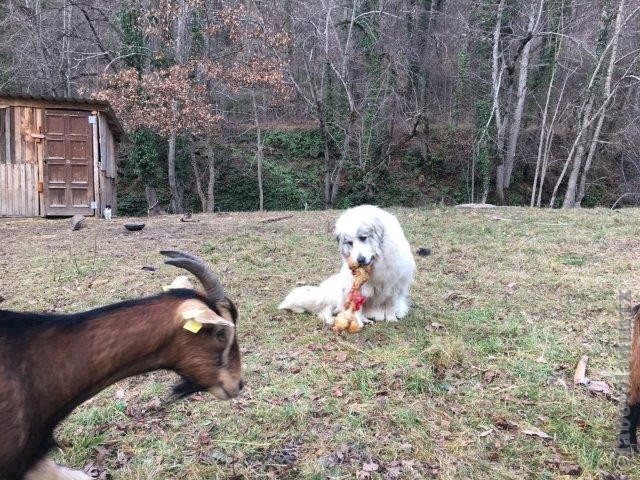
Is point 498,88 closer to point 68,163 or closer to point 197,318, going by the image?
point 68,163

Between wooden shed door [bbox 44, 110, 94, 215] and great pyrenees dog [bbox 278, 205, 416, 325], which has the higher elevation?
wooden shed door [bbox 44, 110, 94, 215]

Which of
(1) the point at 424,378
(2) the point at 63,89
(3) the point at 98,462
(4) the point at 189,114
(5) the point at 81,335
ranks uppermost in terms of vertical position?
(2) the point at 63,89

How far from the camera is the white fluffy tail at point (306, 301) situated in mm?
6363

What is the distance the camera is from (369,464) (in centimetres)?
348

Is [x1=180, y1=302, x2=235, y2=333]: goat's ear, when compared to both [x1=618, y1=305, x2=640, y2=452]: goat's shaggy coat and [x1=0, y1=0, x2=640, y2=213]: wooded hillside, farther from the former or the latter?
[x1=0, y1=0, x2=640, y2=213]: wooded hillside

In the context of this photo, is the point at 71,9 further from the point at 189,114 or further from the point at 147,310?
the point at 147,310

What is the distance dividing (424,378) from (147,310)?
2.61 metres

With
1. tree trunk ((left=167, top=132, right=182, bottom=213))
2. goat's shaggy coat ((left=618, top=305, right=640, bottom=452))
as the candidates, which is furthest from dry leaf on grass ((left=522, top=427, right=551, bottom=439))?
tree trunk ((left=167, top=132, right=182, bottom=213))

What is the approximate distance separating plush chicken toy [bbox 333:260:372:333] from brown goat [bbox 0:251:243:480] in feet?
9.21

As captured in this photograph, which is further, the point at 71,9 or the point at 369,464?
the point at 71,9

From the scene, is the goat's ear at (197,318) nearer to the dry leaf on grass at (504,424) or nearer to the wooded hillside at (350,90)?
the dry leaf on grass at (504,424)

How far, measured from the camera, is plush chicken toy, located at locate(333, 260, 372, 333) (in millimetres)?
5836

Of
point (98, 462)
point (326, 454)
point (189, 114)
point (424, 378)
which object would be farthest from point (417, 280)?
point (189, 114)

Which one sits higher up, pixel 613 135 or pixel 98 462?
pixel 613 135
